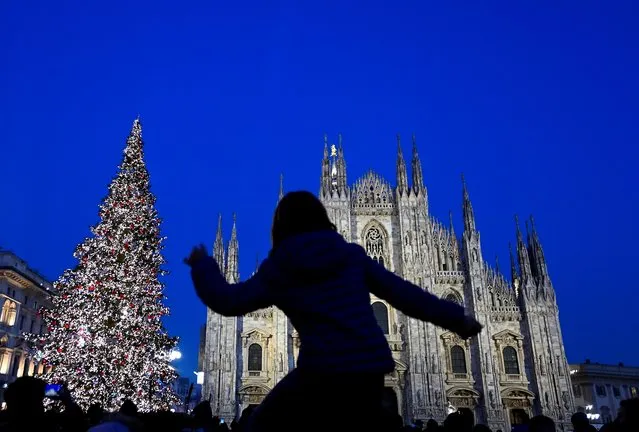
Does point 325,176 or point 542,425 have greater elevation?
point 325,176

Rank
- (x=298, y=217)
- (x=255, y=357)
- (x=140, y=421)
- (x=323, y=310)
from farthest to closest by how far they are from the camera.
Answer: (x=255, y=357), (x=140, y=421), (x=298, y=217), (x=323, y=310)

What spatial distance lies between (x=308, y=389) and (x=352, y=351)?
257mm

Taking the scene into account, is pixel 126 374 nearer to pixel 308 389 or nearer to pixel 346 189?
pixel 308 389

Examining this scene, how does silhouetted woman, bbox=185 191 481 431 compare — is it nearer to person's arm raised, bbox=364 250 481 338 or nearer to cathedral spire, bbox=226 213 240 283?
person's arm raised, bbox=364 250 481 338

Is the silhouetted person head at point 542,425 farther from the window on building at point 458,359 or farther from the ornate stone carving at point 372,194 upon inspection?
the ornate stone carving at point 372,194

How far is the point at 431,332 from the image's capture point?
106 feet

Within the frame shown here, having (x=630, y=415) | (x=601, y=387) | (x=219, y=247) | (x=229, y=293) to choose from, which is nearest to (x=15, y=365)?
(x=219, y=247)

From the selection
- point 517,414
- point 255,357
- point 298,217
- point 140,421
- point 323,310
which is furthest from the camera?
point 255,357

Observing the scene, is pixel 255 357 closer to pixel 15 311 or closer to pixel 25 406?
pixel 15 311

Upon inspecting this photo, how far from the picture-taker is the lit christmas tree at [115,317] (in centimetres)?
1675

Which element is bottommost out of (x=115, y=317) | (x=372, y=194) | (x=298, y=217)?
(x=298, y=217)

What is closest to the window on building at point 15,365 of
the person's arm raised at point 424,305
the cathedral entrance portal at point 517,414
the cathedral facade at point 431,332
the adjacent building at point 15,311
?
the adjacent building at point 15,311

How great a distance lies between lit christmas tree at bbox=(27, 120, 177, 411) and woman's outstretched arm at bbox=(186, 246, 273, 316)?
647 inches

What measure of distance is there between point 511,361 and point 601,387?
21.8 m
